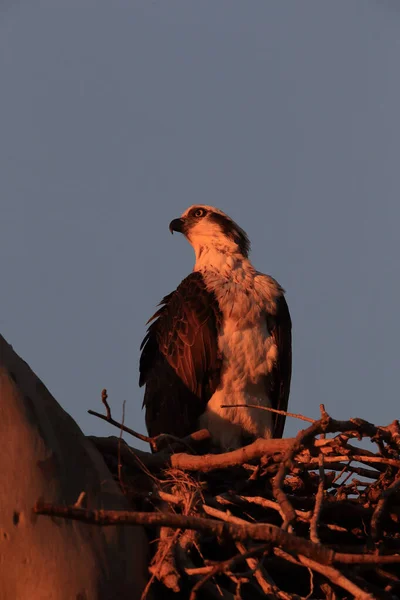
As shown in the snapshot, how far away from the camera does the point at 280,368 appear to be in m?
7.57

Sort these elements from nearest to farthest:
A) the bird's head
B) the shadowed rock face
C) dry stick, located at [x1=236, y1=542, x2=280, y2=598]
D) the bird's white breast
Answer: the shadowed rock face → dry stick, located at [x1=236, y1=542, x2=280, y2=598] → the bird's white breast → the bird's head

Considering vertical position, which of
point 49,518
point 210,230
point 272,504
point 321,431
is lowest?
point 49,518

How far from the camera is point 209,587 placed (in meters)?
4.55

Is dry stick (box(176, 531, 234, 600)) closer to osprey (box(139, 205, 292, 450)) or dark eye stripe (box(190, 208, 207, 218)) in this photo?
osprey (box(139, 205, 292, 450))

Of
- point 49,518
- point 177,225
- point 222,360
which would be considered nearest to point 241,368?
point 222,360

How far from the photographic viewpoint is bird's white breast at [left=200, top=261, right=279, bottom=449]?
734cm

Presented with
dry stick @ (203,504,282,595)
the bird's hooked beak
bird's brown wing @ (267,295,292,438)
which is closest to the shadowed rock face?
dry stick @ (203,504,282,595)

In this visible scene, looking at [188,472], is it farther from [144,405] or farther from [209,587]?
[144,405]

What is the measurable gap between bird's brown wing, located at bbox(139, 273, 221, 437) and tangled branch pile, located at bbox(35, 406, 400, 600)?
1.52 metres

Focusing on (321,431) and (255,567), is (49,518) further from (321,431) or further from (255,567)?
(321,431)

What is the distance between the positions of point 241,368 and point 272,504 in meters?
2.58

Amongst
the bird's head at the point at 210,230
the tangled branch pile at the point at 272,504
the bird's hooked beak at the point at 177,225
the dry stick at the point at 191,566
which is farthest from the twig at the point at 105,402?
the bird's hooked beak at the point at 177,225

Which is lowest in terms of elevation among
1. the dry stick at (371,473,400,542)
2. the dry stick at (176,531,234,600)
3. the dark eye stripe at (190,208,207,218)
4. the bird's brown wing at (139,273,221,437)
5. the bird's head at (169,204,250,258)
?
Result: the dry stick at (176,531,234,600)

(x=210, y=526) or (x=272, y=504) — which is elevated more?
(x=272, y=504)
